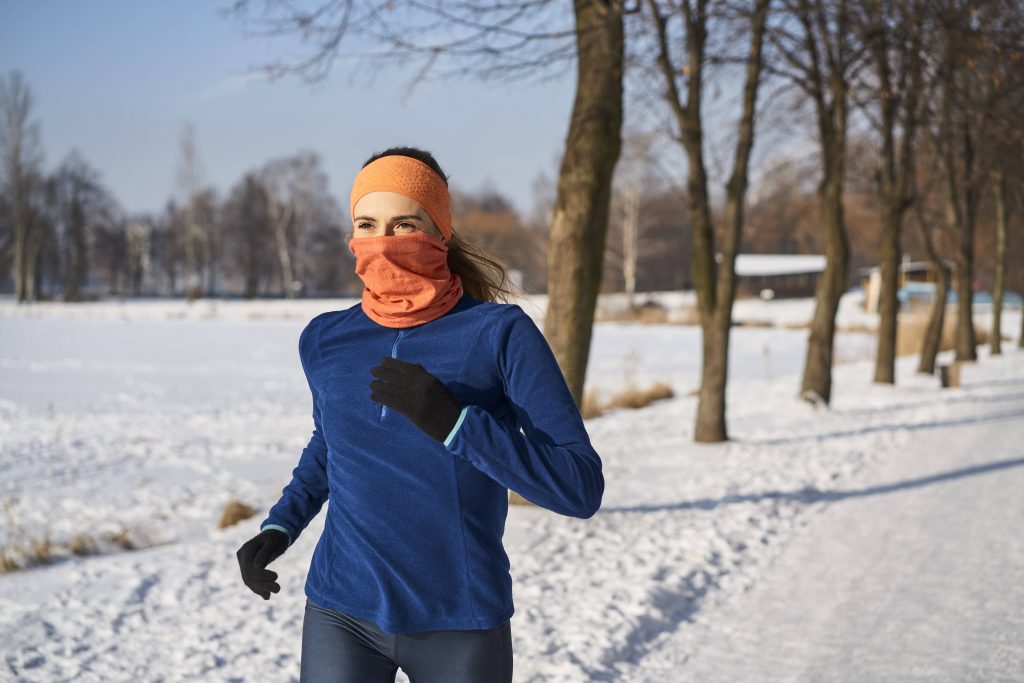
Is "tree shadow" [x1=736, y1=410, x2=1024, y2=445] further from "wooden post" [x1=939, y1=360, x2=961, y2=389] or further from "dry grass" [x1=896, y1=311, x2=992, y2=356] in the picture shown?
"dry grass" [x1=896, y1=311, x2=992, y2=356]

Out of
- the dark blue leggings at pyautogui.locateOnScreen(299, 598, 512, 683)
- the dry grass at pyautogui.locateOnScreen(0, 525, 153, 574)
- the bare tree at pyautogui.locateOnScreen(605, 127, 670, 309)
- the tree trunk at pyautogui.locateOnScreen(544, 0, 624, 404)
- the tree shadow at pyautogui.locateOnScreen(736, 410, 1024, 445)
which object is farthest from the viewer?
the bare tree at pyautogui.locateOnScreen(605, 127, 670, 309)

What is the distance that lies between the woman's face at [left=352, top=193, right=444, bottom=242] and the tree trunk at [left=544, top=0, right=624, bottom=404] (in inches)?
180

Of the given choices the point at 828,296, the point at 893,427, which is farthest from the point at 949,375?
the point at 893,427

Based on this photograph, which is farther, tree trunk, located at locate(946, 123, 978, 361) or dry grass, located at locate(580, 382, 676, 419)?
tree trunk, located at locate(946, 123, 978, 361)

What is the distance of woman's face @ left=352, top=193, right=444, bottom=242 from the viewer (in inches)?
72.7

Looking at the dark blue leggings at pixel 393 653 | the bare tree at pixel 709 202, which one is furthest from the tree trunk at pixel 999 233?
the dark blue leggings at pixel 393 653

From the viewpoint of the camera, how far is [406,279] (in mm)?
1790

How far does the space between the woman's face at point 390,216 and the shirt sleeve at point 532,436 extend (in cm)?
30

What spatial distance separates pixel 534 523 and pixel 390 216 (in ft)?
15.1

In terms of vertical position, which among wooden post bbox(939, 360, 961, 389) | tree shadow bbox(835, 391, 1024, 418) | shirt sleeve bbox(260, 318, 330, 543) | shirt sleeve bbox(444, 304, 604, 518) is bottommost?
tree shadow bbox(835, 391, 1024, 418)

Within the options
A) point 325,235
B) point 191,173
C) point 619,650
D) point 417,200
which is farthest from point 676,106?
point 325,235

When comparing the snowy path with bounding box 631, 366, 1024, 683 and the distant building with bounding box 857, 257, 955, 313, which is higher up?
the distant building with bounding box 857, 257, 955, 313

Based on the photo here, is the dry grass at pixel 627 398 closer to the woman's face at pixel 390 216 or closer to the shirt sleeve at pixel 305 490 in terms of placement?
the shirt sleeve at pixel 305 490

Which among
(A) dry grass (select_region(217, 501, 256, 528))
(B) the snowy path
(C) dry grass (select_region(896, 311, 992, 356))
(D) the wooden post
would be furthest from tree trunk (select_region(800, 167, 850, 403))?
(C) dry grass (select_region(896, 311, 992, 356))
